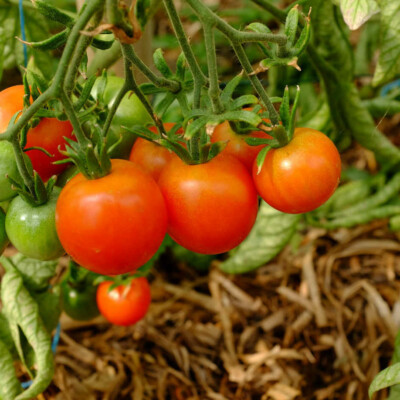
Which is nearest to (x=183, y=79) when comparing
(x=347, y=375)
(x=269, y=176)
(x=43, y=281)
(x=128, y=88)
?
(x=128, y=88)

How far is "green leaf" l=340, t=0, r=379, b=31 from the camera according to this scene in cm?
83

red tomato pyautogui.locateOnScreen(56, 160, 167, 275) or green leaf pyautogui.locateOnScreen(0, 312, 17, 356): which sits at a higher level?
red tomato pyautogui.locateOnScreen(56, 160, 167, 275)

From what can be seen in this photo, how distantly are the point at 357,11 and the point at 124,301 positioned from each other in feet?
2.72

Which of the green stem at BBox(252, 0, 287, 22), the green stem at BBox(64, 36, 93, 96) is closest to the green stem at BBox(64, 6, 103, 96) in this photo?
the green stem at BBox(64, 36, 93, 96)

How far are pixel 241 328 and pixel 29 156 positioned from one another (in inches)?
42.5

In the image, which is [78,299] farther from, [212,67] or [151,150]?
[212,67]

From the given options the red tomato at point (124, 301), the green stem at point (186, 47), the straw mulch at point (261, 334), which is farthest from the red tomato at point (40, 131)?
the straw mulch at point (261, 334)

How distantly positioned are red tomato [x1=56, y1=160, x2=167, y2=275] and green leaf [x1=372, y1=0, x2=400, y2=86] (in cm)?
51

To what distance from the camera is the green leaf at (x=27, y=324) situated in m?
1.05

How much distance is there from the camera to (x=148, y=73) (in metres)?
0.73

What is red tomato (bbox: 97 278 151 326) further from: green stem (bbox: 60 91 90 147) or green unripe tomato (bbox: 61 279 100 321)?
green stem (bbox: 60 91 90 147)

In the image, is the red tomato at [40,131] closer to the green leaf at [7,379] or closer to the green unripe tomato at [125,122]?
the green unripe tomato at [125,122]

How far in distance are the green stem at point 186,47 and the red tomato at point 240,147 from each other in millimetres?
82

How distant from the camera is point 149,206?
666 millimetres
